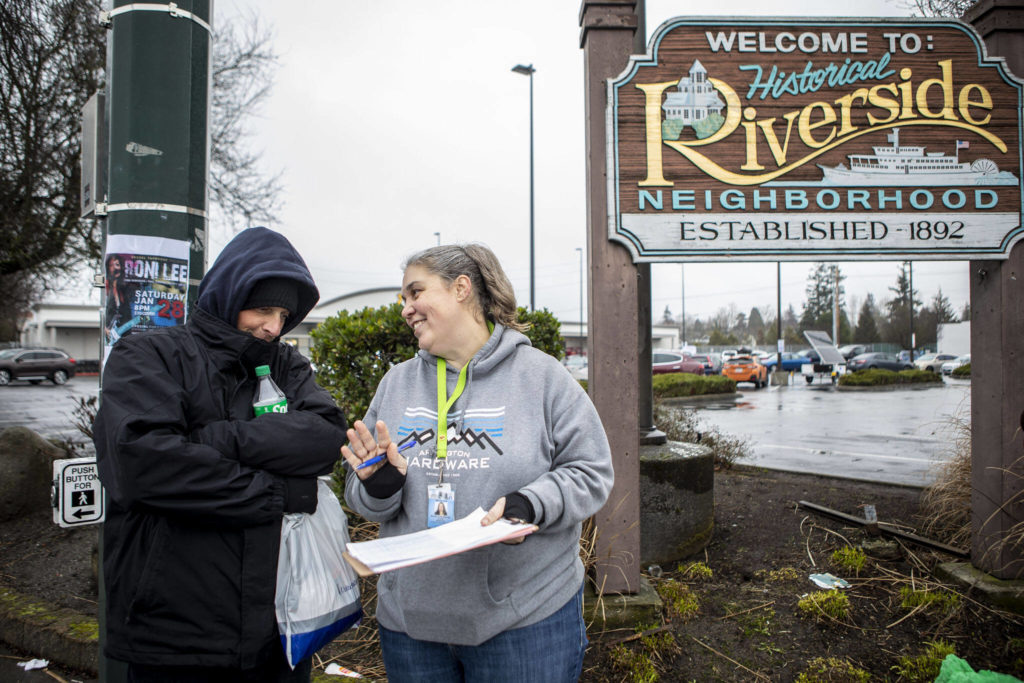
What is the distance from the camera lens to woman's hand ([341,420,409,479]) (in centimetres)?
174

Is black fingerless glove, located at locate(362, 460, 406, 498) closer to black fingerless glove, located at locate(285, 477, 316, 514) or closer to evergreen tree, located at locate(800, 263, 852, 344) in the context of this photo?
black fingerless glove, located at locate(285, 477, 316, 514)

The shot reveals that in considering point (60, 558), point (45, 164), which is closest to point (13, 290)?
point (45, 164)

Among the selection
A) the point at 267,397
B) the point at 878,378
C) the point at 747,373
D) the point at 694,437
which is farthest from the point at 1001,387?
the point at 747,373

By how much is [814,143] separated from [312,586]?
10.5 feet

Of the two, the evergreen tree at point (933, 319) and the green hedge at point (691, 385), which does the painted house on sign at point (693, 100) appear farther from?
the evergreen tree at point (933, 319)

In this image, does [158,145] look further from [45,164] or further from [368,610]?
[45,164]

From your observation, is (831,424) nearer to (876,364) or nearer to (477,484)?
(477,484)

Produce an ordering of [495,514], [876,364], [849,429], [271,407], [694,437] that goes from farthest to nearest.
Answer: [876,364]
[849,429]
[694,437]
[271,407]
[495,514]

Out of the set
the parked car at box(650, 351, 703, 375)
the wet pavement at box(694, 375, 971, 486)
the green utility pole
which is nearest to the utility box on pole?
the green utility pole

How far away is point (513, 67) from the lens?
1855 cm

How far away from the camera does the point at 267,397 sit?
6.18 ft

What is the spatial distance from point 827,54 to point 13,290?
12.5 meters

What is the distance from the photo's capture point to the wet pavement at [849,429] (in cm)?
821

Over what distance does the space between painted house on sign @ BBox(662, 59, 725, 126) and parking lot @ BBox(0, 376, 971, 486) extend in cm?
343
